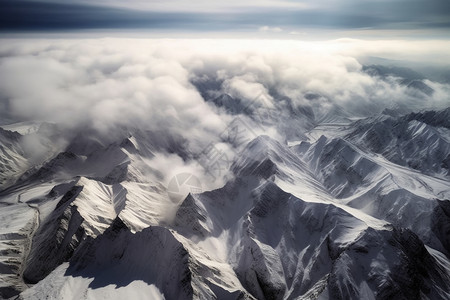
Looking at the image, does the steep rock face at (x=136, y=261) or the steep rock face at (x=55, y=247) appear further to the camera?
the steep rock face at (x=55, y=247)

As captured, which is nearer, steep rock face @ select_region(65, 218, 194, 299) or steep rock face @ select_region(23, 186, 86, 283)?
steep rock face @ select_region(65, 218, 194, 299)

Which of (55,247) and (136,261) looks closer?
(136,261)

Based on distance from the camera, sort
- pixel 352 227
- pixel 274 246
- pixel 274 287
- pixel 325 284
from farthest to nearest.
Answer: pixel 274 246 < pixel 352 227 < pixel 274 287 < pixel 325 284

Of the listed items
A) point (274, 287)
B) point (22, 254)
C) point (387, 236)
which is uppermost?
point (387, 236)

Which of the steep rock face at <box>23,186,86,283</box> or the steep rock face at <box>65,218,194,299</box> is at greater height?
the steep rock face at <box>65,218,194,299</box>

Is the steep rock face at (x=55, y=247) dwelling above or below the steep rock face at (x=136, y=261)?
below

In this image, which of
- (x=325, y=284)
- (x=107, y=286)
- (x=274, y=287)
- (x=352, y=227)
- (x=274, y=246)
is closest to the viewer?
(x=107, y=286)

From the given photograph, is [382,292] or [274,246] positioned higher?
[382,292]

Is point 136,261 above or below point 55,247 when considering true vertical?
above

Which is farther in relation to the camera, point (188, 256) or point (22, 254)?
point (22, 254)

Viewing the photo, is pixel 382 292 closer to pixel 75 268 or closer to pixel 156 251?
pixel 156 251

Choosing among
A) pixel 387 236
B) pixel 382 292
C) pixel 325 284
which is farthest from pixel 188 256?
pixel 387 236
